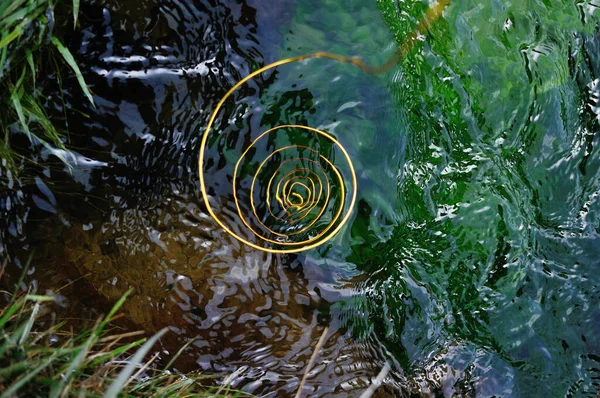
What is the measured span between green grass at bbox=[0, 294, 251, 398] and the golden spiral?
1.99ft

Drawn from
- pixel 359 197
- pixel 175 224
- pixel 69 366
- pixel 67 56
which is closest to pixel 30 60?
pixel 67 56

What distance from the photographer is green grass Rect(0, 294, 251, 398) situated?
1.42 meters

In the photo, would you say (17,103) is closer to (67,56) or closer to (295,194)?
(67,56)

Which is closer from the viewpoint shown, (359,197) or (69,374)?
(69,374)

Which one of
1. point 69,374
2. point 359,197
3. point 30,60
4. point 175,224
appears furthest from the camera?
point 359,197

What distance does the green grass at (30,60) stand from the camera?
1852 millimetres

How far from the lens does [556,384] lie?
2322 millimetres

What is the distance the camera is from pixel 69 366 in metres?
1.49

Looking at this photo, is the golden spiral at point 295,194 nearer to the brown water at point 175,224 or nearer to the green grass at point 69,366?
the brown water at point 175,224

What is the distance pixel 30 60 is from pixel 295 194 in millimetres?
1093

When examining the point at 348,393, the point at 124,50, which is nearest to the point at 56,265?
the point at 124,50

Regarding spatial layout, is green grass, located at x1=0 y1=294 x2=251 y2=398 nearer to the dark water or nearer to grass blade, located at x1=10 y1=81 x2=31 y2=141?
the dark water

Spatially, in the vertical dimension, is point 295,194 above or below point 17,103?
below

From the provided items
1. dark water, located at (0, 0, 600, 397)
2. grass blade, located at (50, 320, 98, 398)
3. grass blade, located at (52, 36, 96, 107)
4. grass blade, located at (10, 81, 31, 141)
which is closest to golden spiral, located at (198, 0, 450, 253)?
dark water, located at (0, 0, 600, 397)
